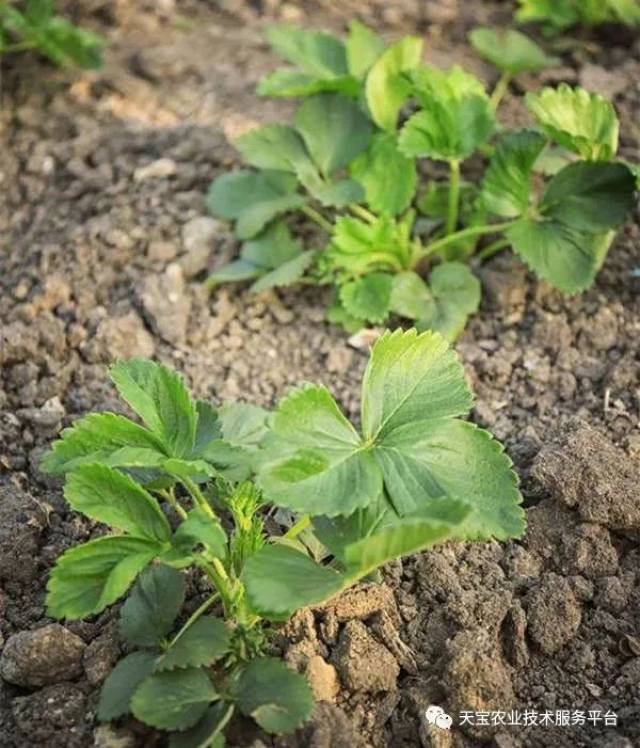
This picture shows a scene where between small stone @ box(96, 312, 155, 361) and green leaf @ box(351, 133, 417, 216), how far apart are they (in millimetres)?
534

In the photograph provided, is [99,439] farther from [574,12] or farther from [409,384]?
[574,12]

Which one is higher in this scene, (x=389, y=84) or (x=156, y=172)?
(x=389, y=84)

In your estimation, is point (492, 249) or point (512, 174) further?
point (492, 249)

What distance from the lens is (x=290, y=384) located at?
2238 millimetres

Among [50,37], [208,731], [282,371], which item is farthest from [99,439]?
[50,37]

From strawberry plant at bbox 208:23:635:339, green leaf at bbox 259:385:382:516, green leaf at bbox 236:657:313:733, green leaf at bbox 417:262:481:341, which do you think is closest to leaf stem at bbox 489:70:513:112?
strawberry plant at bbox 208:23:635:339

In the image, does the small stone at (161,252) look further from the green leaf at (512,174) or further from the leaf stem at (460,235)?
the green leaf at (512,174)

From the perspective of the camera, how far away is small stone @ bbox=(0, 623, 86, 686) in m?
1.68

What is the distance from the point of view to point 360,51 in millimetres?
2488

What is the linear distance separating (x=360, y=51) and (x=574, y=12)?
2.31 feet

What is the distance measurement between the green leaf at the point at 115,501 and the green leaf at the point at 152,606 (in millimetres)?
100

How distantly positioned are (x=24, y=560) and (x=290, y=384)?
2.10ft

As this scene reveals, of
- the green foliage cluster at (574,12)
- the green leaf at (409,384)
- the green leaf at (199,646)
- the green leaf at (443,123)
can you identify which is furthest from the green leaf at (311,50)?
the green leaf at (199,646)

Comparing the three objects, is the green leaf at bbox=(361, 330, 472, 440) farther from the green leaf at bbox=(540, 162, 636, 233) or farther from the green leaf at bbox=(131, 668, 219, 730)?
the green leaf at bbox=(540, 162, 636, 233)
